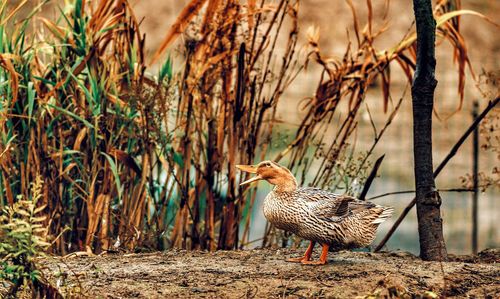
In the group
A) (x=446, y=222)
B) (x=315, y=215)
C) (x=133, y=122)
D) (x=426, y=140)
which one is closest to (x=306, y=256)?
(x=315, y=215)

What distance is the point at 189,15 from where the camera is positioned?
5.47 metres

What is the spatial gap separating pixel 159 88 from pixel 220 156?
1.56ft

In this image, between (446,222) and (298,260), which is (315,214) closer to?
(298,260)

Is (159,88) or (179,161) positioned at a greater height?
(159,88)

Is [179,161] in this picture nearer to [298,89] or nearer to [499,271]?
[499,271]

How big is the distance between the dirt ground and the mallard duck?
0.36 feet

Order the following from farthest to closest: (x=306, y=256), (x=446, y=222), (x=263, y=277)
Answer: (x=446, y=222)
(x=306, y=256)
(x=263, y=277)

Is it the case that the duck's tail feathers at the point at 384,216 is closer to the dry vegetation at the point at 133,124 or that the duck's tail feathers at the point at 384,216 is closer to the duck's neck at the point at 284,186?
the duck's neck at the point at 284,186

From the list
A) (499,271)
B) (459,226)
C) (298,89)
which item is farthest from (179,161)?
(298,89)

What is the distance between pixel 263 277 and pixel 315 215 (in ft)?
1.32

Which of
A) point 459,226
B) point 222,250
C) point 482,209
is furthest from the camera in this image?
point 482,209

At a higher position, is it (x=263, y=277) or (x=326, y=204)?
(x=326, y=204)

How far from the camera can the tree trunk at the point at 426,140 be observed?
189 inches

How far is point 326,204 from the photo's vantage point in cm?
455
